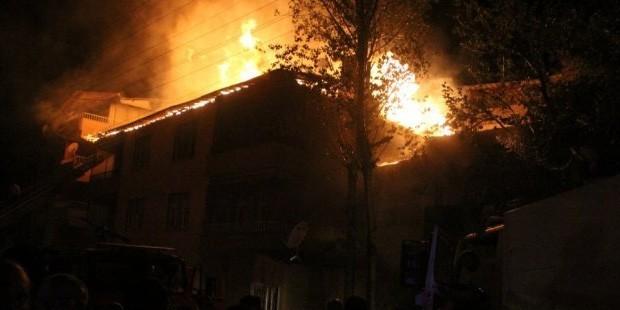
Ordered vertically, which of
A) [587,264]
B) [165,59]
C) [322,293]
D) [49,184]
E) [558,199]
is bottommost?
[322,293]

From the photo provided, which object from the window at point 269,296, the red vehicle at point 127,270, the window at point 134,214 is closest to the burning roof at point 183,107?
the window at point 134,214

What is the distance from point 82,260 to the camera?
1184 centimetres

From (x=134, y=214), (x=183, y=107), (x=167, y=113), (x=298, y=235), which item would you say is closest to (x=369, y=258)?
(x=298, y=235)

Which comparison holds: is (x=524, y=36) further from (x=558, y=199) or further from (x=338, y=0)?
(x=558, y=199)

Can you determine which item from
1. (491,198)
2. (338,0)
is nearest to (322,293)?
(491,198)

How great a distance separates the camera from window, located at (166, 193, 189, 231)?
27411 mm

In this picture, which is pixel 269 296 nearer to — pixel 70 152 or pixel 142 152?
pixel 142 152

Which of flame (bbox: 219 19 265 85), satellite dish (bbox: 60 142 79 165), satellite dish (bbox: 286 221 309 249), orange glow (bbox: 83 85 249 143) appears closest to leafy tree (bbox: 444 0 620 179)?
satellite dish (bbox: 286 221 309 249)

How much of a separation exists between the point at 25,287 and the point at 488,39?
15.3 m

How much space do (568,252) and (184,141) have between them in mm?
23984

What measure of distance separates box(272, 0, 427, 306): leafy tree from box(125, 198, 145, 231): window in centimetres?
1543

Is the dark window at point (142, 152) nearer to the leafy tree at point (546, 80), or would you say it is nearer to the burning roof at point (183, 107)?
the burning roof at point (183, 107)

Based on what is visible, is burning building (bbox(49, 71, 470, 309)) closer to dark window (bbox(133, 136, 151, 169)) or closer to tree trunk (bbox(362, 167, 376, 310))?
dark window (bbox(133, 136, 151, 169))

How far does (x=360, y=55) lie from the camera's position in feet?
57.0
